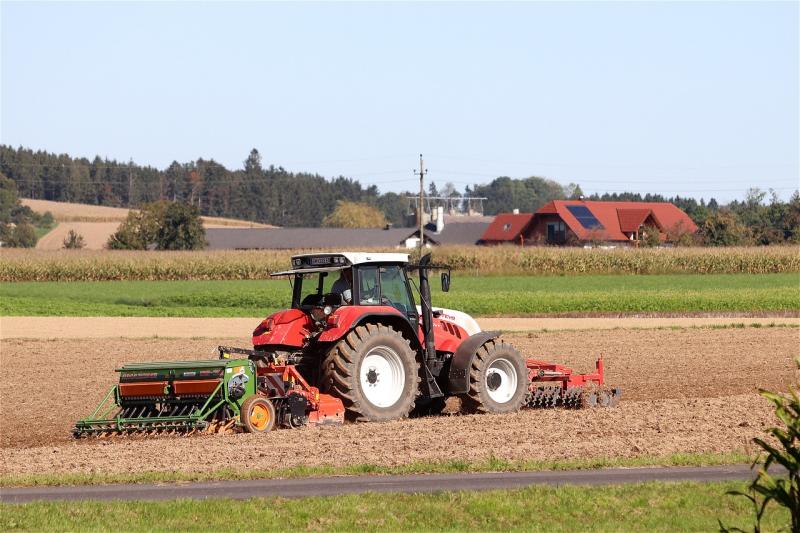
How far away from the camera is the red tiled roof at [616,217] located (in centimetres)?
9738

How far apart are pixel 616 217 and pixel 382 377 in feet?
284

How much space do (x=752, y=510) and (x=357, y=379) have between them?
6785 mm

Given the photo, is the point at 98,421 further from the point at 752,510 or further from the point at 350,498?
the point at 752,510

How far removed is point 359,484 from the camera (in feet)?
40.5

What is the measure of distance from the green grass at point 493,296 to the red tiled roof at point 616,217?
33.9 meters

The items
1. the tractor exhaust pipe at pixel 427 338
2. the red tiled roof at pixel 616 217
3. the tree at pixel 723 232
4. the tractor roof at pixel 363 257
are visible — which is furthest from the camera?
the red tiled roof at pixel 616 217

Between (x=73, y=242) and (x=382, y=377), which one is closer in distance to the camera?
(x=382, y=377)

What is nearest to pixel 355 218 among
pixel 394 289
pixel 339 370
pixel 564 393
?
pixel 564 393

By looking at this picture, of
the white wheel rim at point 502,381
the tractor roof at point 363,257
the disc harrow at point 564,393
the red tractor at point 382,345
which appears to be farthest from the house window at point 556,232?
the tractor roof at point 363,257

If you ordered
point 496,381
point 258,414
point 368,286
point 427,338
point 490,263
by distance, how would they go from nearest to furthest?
point 258,414, point 368,286, point 427,338, point 496,381, point 490,263

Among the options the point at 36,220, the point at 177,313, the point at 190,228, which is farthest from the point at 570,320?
the point at 36,220

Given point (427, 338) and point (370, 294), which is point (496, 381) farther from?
point (370, 294)

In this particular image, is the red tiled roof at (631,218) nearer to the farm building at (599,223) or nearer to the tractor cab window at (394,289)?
the farm building at (599,223)

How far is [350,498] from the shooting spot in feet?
37.1
